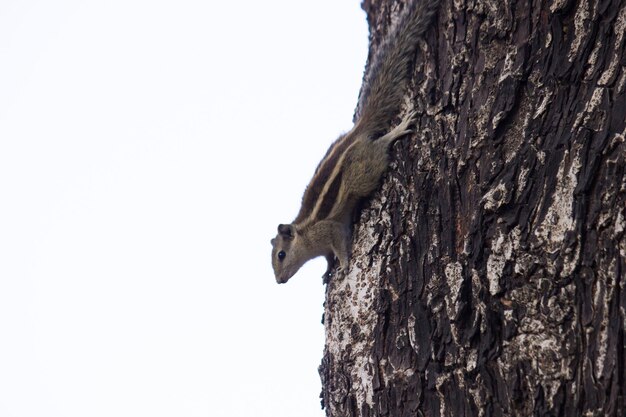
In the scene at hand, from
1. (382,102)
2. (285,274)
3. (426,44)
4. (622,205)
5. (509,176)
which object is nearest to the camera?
(622,205)

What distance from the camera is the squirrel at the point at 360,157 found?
12.9 feet

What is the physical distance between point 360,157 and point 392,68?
565 mm

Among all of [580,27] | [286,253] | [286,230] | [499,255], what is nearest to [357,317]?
[499,255]

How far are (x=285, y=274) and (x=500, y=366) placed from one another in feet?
11.5

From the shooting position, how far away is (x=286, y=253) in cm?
592

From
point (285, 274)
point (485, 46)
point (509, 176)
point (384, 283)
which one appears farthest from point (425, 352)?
point (285, 274)

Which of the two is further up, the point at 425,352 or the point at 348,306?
the point at 348,306

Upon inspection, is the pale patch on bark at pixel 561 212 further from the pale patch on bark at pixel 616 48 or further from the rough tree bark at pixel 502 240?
the pale patch on bark at pixel 616 48

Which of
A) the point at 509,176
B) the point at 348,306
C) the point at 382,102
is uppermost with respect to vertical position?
the point at 382,102

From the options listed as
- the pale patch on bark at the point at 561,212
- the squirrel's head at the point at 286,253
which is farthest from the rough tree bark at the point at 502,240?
the squirrel's head at the point at 286,253

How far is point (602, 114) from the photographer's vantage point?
8.75ft

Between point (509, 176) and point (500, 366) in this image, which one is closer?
point (500, 366)

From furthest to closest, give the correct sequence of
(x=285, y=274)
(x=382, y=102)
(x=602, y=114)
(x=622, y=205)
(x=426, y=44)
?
(x=285, y=274), (x=382, y=102), (x=426, y=44), (x=602, y=114), (x=622, y=205)

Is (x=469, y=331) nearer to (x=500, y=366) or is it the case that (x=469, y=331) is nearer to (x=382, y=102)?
(x=500, y=366)
